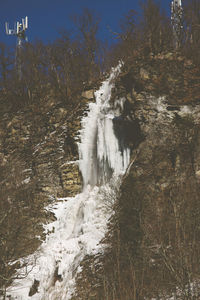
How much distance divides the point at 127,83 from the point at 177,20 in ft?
29.0

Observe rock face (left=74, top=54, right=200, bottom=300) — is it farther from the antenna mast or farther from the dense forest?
the antenna mast

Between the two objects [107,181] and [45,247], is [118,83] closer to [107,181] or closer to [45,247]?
[107,181]

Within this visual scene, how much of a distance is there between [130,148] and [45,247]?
222 inches

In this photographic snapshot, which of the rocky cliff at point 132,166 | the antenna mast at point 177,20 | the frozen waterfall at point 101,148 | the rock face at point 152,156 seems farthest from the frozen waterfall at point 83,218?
the antenna mast at point 177,20

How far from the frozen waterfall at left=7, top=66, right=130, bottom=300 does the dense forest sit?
2.71ft

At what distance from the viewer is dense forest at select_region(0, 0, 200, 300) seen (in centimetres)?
831

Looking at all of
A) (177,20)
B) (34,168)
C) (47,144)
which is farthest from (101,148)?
(177,20)

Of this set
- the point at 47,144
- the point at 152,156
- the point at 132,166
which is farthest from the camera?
the point at 47,144

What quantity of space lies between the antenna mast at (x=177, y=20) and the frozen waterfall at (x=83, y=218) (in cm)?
641

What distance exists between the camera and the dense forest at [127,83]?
8.31 meters

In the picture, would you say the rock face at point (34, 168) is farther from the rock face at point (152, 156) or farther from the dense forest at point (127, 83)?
the rock face at point (152, 156)

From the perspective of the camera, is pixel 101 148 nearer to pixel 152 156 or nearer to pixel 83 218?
pixel 152 156

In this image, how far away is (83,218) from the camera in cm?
1304

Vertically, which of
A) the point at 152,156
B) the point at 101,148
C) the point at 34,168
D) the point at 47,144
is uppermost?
the point at 47,144
